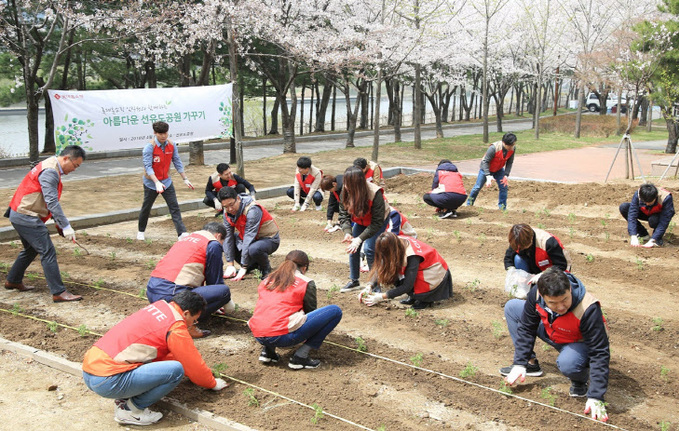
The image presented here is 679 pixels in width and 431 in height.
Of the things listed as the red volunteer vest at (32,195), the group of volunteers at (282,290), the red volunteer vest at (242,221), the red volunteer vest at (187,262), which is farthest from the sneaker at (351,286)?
the red volunteer vest at (32,195)

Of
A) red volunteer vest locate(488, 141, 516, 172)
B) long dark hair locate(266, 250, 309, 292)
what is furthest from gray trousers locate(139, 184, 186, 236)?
red volunteer vest locate(488, 141, 516, 172)

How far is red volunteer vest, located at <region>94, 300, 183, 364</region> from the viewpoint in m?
4.14

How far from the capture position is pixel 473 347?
18.0 feet

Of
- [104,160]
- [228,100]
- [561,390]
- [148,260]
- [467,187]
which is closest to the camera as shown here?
[561,390]

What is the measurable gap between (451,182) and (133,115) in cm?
707

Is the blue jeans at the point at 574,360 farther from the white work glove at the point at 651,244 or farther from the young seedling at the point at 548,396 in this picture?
the white work glove at the point at 651,244

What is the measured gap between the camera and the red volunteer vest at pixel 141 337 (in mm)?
4137

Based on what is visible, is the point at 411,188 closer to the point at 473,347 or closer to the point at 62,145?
the point at 62,145

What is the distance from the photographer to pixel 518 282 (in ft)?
19.9

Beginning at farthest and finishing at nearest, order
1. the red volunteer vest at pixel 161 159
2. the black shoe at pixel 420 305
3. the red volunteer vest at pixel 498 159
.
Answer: the red volunteer vest at pixel 498 159 → the red volunteer vest at pixel 161 159 → the black shoe at pixel 420 305

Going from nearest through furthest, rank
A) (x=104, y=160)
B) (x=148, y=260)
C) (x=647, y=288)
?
1. (x=647, y=288)
2. (x=148, y=260)
3. (x=104, y=160)

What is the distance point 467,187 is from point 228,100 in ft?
19.8

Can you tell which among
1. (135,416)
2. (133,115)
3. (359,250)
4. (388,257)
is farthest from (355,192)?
(133,115)

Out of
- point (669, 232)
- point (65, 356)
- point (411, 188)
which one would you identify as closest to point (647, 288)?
point (669, 232)
